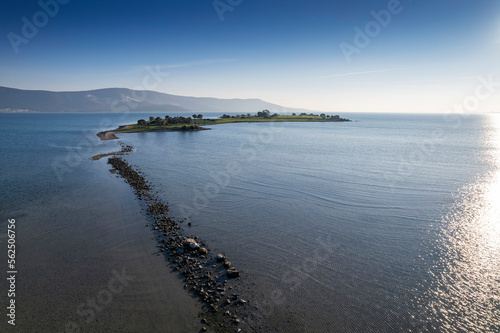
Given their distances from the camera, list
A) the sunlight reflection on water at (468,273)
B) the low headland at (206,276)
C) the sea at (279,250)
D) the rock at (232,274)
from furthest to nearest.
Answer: the rock at (232,274) → the sea at (279,250) → the sunlight reflection on water at (468,273) → the low headland at (206,276)

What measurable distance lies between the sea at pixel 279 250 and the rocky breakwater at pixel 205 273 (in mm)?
625

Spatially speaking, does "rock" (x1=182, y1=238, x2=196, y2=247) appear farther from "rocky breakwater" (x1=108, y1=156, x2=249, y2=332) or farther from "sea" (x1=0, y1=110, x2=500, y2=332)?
"sea" (x1=0, y1=110, x2=500, y2=332)

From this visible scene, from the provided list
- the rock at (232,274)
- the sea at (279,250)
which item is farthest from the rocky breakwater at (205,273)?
the sea at (279,250)

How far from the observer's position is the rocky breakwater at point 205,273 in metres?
12.7

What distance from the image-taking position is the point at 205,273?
16.0 metres

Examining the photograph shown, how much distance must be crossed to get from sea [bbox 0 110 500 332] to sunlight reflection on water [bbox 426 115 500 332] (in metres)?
0.08

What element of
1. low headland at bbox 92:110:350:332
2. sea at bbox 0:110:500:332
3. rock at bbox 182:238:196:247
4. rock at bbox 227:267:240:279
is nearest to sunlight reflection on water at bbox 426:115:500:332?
sea at bbox 0:110:500:332

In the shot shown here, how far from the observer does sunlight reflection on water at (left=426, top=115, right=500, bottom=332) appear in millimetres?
12648

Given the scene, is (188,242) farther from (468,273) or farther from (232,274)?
(468,273)

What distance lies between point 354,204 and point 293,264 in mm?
13471

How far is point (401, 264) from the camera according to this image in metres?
17.1

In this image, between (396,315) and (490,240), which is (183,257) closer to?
(396,315)

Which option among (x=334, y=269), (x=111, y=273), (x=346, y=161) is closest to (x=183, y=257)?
(x=111, y=273)

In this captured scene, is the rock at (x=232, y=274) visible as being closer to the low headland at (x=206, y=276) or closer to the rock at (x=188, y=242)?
the low headland at (x=206, y=276)
